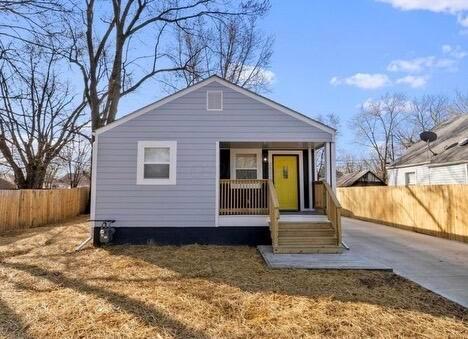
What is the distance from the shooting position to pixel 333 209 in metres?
9.33

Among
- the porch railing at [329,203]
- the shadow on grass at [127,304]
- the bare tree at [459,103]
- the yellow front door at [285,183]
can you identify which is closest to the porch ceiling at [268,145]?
the yellow front door at [285,183]

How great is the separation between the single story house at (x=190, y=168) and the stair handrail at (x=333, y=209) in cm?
10

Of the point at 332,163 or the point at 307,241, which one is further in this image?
the point at 332,163

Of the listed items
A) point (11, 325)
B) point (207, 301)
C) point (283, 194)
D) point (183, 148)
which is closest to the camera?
point (11, 325)

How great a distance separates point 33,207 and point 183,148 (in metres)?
9.18

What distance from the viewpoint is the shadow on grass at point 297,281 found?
5320 mm

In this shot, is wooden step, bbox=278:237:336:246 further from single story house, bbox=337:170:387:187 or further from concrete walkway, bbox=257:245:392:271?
single story house, bbox=337:170:387:187

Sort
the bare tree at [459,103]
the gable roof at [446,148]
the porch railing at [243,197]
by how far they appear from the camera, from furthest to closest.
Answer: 1. the bare tree at [459,103]
2. the gable roof at [446,148]
3. the porch railing at [243,197]

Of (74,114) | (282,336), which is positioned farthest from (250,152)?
(74,114)

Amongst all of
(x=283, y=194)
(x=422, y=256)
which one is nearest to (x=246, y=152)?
(x=283, y=194)

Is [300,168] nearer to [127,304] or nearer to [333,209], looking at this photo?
[333,209]

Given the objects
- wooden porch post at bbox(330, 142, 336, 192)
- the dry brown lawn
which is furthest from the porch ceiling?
the dry brown lawn

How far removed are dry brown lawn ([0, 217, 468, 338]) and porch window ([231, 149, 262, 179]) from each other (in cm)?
399

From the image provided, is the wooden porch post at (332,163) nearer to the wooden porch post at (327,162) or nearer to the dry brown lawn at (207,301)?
the wooden porch post at (327,162)
